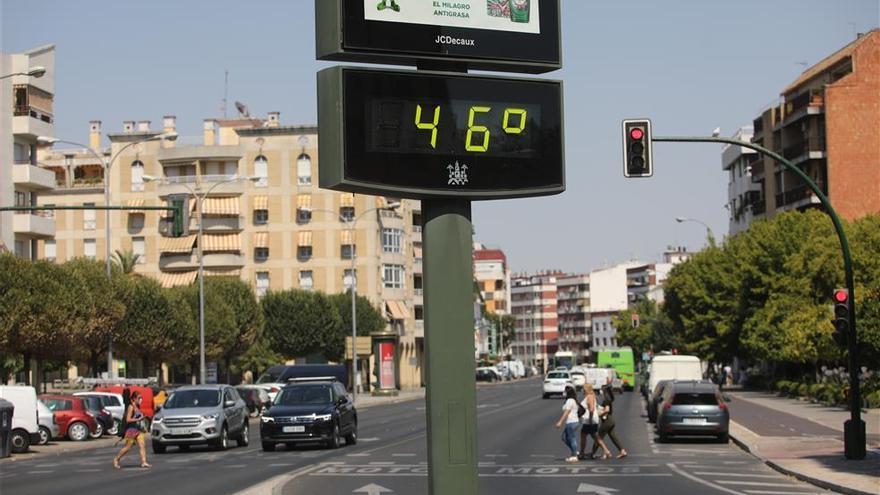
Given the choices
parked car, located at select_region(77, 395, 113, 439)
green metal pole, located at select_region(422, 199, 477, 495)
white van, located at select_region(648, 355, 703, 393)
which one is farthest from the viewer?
white van, located at select_region(648, 355, 703, 393)

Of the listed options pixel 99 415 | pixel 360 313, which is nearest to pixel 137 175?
pixel 360 313

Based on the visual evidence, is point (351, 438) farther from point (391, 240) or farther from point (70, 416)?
point (391, 240)

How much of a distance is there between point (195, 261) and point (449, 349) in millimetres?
101372

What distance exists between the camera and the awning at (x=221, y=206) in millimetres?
109125

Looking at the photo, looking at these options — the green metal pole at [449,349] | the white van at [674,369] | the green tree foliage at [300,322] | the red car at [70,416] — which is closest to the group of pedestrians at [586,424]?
the red car at [70,416]

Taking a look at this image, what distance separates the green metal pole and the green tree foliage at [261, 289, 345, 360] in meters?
93.7

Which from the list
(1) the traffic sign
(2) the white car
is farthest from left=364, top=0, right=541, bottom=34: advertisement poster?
(2) the white car

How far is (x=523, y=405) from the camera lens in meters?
70.6

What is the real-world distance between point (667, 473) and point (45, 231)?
56.1 meters

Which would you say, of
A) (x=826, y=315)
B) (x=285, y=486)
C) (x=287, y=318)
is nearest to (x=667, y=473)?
(x=285, y=486)

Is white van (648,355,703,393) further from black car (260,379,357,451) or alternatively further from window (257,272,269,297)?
window (257,272,269,297)

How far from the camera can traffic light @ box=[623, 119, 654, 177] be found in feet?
83.8

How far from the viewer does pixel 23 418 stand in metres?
37.7

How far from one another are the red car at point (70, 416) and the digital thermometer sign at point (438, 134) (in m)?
36.6
